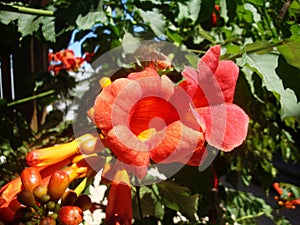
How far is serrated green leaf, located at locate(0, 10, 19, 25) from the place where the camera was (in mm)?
1274

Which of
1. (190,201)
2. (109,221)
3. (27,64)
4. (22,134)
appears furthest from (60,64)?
(109,221)

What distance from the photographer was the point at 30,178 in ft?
2.42

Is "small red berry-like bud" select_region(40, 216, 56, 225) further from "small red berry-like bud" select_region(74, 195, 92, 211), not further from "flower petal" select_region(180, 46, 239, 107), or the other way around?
"flower petal" select_region(180, 46, 239, 107)

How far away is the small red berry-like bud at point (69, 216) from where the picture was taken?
67 cm

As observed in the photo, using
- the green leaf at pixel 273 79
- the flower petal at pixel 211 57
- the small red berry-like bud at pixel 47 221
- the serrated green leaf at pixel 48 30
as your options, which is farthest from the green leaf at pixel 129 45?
the small red berry-like bud at pixel 47 221

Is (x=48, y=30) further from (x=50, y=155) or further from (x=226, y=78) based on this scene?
(x=226, y=78)

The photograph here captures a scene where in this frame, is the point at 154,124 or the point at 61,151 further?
the point at 61,151

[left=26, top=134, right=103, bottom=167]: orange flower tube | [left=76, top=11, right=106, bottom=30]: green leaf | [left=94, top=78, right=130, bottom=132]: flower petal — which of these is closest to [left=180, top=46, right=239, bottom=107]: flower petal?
[left=94, top=78, right=130, bottom=132]: flower petal

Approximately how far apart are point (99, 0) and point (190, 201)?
655 millimetres

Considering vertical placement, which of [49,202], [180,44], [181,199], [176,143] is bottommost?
[181,199]

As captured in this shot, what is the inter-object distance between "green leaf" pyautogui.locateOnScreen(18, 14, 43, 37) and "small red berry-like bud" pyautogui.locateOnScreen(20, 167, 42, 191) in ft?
2.27

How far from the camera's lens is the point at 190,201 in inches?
41.5

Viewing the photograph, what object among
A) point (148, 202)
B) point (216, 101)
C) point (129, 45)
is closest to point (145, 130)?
point (216, 101)

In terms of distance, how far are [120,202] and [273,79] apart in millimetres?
380
